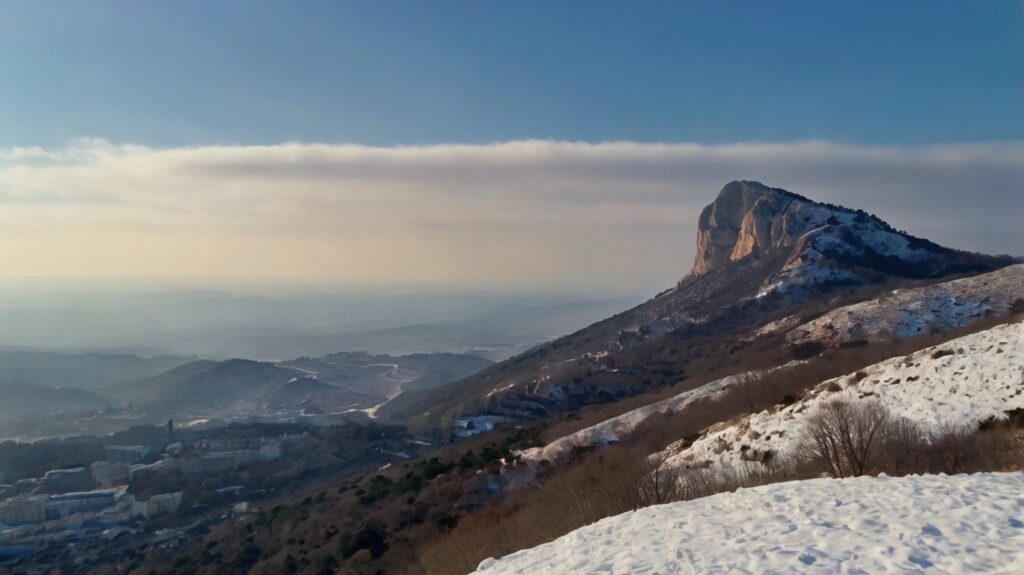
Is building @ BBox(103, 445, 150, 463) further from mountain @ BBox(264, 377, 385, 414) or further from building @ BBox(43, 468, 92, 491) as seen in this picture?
mountain @ BBox(264, 377, 385, 414)

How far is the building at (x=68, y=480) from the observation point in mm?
57844

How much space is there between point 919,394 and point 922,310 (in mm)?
34428

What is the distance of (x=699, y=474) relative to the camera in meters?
18.6

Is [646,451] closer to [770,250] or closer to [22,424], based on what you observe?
[770,250]

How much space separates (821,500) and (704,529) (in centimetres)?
229

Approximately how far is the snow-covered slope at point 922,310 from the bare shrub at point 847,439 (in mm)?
35684

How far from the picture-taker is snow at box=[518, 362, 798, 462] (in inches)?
1499

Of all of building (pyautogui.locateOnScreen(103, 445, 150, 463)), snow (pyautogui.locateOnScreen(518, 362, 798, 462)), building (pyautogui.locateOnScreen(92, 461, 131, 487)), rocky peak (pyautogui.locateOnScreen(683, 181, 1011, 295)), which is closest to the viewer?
snow (pyautogui.locateOnScreen(518, 362, 798, 462))

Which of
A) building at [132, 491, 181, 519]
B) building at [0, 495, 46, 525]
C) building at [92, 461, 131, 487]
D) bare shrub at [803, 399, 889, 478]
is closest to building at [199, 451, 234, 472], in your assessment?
building at [92, 461, 131, 487]

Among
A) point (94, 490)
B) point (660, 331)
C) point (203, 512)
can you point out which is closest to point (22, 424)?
point (94, 490)

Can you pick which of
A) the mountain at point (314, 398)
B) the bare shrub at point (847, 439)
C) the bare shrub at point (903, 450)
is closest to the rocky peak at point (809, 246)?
the bare shrub at point (903, 450)

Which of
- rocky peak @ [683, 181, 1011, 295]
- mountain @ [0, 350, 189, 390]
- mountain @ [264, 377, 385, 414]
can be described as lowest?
mountain @ [264, 377, 385, 414]

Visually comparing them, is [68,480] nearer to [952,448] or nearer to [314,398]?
[314,398]

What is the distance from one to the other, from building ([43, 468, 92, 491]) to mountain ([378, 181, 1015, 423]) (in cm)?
3383
